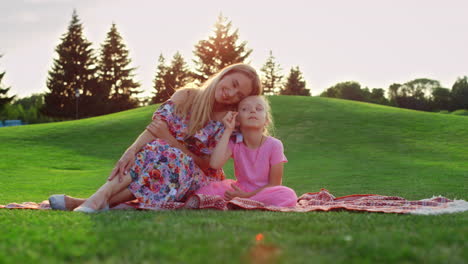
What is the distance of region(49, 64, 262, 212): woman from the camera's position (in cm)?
404

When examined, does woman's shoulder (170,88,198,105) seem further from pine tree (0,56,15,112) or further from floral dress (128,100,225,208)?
pine tree (0,56,15,112)

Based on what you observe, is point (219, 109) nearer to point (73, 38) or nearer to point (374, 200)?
point (374, 200)

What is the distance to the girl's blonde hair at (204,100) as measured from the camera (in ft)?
14.8

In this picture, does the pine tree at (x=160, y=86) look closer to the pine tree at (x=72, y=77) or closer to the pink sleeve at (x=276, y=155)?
the pine tree at (x=72, y=77)

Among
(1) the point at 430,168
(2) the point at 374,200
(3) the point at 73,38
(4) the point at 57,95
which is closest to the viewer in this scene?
(2) the point at 374,200

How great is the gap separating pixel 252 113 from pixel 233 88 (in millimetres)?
361

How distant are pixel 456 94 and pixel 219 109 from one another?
Answer: 200ft

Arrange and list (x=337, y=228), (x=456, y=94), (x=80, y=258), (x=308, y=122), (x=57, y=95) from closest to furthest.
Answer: (x=80, y=258), (x=337, y=228), (x=308, y=122), (x=57, y=95), (x=456, y=94)

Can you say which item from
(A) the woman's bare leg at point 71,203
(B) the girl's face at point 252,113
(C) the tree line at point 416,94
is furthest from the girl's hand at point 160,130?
(C) the tree line at point 416,94

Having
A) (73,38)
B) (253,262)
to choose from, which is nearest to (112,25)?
(73,38)

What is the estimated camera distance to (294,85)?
61000 mm

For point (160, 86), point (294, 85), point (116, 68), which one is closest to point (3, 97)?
point (116, 68)

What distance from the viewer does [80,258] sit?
1.72 metres

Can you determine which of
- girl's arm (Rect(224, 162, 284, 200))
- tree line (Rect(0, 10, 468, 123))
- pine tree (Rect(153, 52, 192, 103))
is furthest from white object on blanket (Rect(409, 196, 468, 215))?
pine tree (Rect(153, 52, 192, 103))
